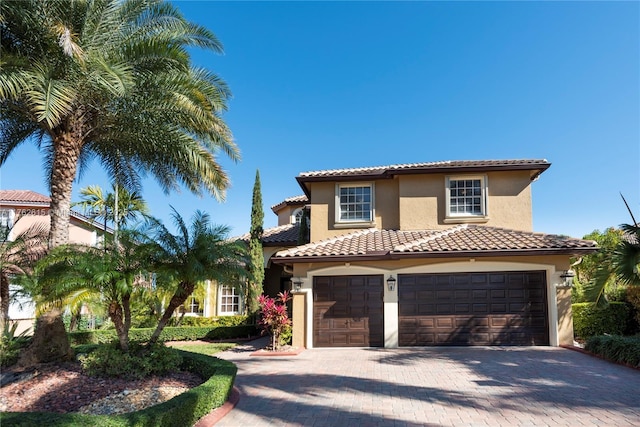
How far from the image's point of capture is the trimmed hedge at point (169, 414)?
454 cm

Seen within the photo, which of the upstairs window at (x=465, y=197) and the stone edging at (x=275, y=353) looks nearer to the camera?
the stone edging at (x=275, y=353)

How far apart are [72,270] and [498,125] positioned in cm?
1647

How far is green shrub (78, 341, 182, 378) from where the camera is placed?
8328 mm

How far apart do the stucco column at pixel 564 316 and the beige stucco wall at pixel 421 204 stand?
324 centimetres

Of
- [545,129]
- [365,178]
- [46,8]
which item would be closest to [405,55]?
[365,178]

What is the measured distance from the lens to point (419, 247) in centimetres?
1373

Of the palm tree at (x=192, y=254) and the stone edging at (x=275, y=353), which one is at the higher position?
the palm tree at (x=192, y=254)

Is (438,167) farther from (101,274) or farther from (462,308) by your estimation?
(101,274)

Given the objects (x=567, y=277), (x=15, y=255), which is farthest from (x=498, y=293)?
(x=15, y=255)

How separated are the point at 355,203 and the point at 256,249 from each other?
19.1ft

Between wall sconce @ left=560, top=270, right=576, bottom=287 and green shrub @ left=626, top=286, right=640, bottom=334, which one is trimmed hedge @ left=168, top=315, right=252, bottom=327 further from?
green shrub @ left=626, top=286, right=640, bottom=334

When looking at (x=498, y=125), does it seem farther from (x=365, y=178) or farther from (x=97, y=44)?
(x=97, y=44)

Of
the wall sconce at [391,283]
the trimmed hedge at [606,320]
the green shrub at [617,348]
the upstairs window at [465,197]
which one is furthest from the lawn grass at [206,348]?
the trimmed hedge at [606,320]

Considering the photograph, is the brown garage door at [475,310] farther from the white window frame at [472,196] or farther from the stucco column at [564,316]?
the white window frame at [472,196]
